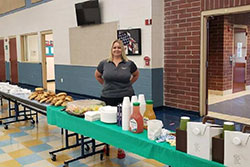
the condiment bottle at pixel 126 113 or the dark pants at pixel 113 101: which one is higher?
the condiment bottle at pixel 126 113

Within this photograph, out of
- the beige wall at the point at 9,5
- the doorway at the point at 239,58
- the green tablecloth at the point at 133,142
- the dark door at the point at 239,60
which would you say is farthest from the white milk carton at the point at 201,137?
the beige wall at the point at 9,5

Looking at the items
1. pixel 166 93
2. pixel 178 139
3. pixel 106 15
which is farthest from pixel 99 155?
pixel 106 15

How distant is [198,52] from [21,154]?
362 cm

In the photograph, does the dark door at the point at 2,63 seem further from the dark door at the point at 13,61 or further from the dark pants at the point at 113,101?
the dark pants at the point at 113,101

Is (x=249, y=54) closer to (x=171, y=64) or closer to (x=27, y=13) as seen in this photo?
(x=171, y=64)

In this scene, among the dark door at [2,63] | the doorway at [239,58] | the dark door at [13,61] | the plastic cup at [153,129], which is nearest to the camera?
the plastic cup at [153,129]

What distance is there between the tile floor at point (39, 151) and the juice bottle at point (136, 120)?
4.14 ft

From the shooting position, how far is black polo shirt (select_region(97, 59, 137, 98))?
3004 mm

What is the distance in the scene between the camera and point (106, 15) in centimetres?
680

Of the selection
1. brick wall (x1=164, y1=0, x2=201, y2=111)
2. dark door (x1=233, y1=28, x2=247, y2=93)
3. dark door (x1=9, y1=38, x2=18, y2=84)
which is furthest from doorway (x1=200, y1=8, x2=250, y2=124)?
dark door (x1=9, y1=38, x2=18, y2=84)

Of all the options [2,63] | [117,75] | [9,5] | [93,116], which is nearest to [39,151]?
[117,75]

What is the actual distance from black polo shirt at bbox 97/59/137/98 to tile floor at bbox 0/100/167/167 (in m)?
0.78

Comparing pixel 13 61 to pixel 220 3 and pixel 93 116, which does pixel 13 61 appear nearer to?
pixel 220 3

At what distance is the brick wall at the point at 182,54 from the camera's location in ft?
17.4
